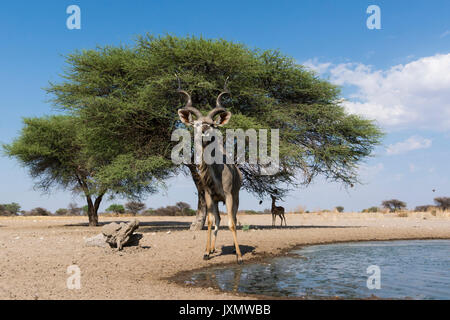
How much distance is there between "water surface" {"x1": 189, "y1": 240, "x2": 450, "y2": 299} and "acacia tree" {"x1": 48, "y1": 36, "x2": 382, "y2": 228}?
7878mm

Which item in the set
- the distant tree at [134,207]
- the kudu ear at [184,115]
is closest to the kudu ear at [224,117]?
the kudu ear at [184,115]

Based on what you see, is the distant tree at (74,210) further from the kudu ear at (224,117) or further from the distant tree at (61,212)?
the kudu ear at (224,117)

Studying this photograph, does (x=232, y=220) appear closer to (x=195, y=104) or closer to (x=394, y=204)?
(x=195, y=104)

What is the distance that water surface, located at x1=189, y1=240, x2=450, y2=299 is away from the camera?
7.04 metres

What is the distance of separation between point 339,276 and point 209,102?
12.9 meters

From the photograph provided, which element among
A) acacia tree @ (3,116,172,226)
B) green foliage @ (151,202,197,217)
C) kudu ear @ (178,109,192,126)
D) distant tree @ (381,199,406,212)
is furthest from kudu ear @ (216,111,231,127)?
distant tree @ (381,199,406,212)

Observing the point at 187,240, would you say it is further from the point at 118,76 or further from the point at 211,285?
the point at 118,76

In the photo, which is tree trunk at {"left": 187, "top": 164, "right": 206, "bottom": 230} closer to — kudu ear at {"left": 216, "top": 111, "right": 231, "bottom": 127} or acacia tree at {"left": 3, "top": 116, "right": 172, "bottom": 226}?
acacia tree at {"left": 3, "top": 116, "right": 172, "bottom": 226}

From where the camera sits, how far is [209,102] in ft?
64.7

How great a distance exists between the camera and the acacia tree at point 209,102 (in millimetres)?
18719

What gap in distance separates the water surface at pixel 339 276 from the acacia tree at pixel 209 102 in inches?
310

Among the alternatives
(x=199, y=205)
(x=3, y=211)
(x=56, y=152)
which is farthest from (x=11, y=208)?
(x=199, y=205)

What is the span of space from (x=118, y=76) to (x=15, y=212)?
4737 centimetres
